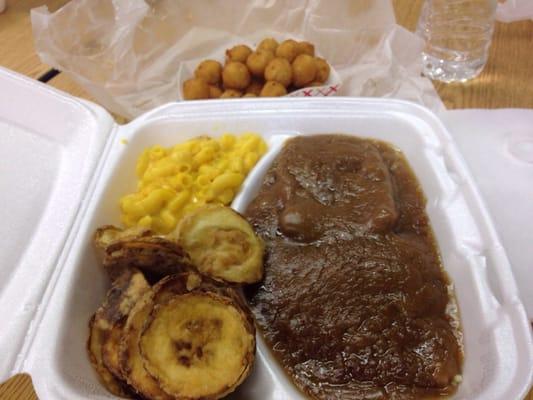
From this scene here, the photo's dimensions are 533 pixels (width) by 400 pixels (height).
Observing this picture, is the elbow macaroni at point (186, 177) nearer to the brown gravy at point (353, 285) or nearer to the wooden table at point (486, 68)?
the brown gravy at point (353, 285)

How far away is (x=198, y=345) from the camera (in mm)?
1020

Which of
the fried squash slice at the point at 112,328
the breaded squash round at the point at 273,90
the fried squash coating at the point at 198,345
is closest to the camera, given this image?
the fried squash coating at the point at 198,345

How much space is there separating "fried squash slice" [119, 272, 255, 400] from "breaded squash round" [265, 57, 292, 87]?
1.28 meters

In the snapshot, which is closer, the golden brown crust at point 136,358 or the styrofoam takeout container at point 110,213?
the golden brown crust at point 136,358

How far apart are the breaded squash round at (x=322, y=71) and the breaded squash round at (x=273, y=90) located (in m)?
0.19

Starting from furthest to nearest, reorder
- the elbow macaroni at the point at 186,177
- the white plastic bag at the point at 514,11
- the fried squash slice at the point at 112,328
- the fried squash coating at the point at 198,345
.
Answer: the white plastic bag at the point at 514,11 < the elbow macaroni at the point at 186,177 < the fried squash slice at the point at 112,328 < the fried squash coating at the point at 198,345

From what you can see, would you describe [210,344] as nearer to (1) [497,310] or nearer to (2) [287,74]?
(1) [497,310]

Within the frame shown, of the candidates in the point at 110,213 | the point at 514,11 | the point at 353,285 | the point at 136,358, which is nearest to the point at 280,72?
the point at 110,213

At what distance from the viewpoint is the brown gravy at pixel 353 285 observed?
1.12 m

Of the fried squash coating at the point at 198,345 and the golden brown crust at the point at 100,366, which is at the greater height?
the fried squash coating at the point at 198,345

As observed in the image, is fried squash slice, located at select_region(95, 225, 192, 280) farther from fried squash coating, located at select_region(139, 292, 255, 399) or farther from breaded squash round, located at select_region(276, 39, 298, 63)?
breaded squash round, located at select_region(276, 39, 298, 63)

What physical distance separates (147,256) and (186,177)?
1.52 ft

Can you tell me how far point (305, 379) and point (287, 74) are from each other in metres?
1.39

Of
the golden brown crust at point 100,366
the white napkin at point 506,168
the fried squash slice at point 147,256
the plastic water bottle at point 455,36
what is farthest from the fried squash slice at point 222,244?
the plastic water bottle at point 455,36
